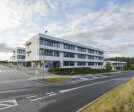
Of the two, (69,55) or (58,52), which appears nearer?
(58,52)

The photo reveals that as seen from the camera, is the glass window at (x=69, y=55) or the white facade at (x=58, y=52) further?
the glass window at (x=69, y=55)

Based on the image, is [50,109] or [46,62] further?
[46,62]

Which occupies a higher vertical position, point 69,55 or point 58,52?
point 58,52

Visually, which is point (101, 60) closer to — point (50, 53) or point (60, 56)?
point (60, 56)

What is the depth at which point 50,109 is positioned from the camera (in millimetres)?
6441

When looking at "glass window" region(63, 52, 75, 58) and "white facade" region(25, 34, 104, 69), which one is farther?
"glass window" region(63, 52, 75, 58)

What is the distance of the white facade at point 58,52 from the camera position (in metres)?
29.8

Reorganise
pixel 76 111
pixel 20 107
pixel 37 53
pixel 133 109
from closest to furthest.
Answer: pixel 133 109, pixel 76 111, pixel 20 107, pixel 37 53

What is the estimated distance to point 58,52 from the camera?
115 feet

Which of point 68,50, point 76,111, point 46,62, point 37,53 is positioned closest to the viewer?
point 76,111

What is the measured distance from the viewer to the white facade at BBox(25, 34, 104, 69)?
97.8 ft

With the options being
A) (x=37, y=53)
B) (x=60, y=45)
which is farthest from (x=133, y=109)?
(x=60, y=45)

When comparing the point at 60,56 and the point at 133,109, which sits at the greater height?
the point at 60,56

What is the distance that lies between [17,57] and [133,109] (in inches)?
2479
